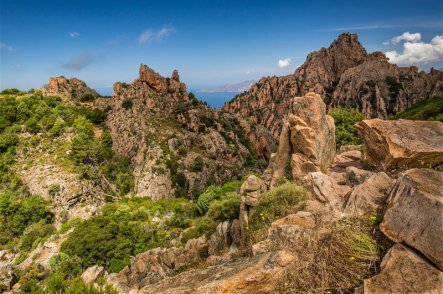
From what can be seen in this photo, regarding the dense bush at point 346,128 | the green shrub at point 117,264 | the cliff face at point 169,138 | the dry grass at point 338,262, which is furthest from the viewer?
the cliff face at point 169,138

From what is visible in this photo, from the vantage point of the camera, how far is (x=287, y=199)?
492 inches

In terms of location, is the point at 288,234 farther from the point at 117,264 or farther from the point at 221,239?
→ the point at 117,264

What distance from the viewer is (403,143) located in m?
11.9

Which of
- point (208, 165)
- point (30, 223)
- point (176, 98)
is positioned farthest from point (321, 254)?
point (176, 98)

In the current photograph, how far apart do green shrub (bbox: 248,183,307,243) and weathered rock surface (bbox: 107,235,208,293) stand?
747cm

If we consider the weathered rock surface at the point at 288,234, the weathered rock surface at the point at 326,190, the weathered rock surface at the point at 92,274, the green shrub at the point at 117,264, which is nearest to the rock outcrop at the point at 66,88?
the green shrub at the point at 117,264

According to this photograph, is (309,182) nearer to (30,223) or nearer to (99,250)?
(99,250)

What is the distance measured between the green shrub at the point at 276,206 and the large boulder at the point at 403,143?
446 cm

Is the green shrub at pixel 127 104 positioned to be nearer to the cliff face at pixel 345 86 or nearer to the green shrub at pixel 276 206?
the cliff face at pixel 345 86

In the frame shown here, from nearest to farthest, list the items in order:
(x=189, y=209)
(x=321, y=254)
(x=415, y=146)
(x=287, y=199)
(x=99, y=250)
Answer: (x=321, y=254)
(x=415, y=146)
(x=287, y=199)
(x=99, y=250)
(x=189, y=209)

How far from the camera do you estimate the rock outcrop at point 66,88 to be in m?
77.5

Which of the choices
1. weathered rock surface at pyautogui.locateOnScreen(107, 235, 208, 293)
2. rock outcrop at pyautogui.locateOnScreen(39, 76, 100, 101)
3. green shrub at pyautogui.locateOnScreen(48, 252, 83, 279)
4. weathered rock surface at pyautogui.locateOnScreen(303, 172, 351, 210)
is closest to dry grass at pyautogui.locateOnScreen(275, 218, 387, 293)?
weathered rock surface at pyautogui.locateOnScreen(303, 172, 351, 210)

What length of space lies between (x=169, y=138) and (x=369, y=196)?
57242 mm

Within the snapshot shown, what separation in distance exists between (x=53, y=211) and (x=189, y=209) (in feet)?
76.0
